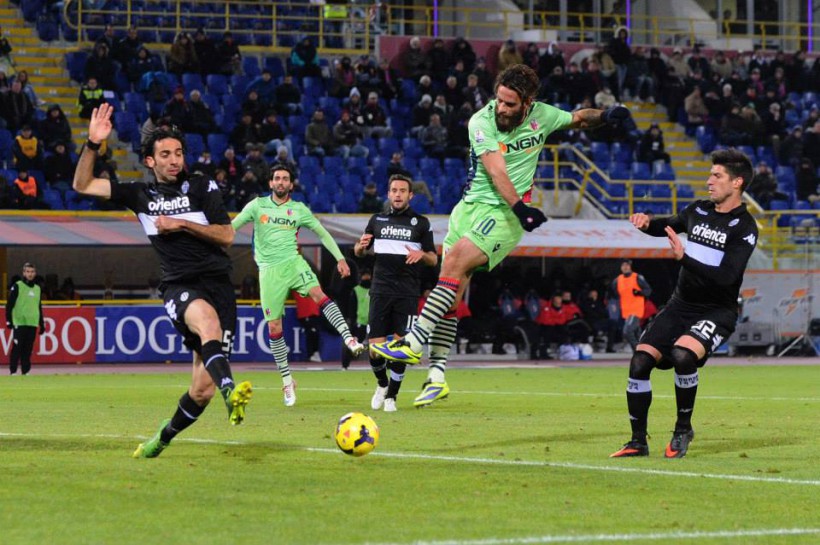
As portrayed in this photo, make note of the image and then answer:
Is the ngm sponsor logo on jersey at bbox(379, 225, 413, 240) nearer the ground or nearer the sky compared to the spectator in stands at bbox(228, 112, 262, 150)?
nearer the ground

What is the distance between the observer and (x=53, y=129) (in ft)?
100

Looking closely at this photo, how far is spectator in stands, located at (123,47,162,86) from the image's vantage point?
33.4 m

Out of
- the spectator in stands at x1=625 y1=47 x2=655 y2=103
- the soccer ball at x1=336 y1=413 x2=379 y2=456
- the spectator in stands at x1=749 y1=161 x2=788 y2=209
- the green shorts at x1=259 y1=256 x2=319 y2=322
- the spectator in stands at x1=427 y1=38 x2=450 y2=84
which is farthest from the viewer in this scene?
the spectator in stands at x1=625 y1=47 x2=655 y2=103

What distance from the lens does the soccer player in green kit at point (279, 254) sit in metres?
16.9

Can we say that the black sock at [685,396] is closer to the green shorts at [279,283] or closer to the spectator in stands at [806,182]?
the green shorts at [279,283]

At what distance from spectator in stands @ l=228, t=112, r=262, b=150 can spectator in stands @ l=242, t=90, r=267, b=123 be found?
43cm

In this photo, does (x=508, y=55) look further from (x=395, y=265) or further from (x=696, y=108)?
(x=395, y=265)

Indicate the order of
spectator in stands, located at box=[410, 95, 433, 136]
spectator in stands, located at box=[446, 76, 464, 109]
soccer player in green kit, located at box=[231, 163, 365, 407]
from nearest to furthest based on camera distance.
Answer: soccer player in green kit, located at box=[231, 163, 365, 407] → spectator in stands, located at box=[410, 95, 433, 136] → spectator in stands, located at box=[446, 76, 464, 109]

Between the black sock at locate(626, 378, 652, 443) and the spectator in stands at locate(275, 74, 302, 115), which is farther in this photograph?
the spectator in stands at locate(275, 74, 302, 115)

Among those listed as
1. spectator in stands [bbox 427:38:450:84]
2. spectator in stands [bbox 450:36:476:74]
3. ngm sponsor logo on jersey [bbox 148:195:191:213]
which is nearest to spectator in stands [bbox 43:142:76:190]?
spectator in stands [bbox 427:38:450:84]

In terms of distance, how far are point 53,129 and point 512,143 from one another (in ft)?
69.0

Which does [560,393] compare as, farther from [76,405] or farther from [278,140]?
[278,140]

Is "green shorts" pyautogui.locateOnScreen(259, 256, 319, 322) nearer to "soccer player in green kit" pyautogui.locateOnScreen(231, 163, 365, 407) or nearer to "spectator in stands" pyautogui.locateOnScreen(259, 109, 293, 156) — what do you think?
"soccer player in green kit" pyautogui.locateOnScreen(231, 163, 365, 407)

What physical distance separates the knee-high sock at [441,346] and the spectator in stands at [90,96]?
66.1ft
